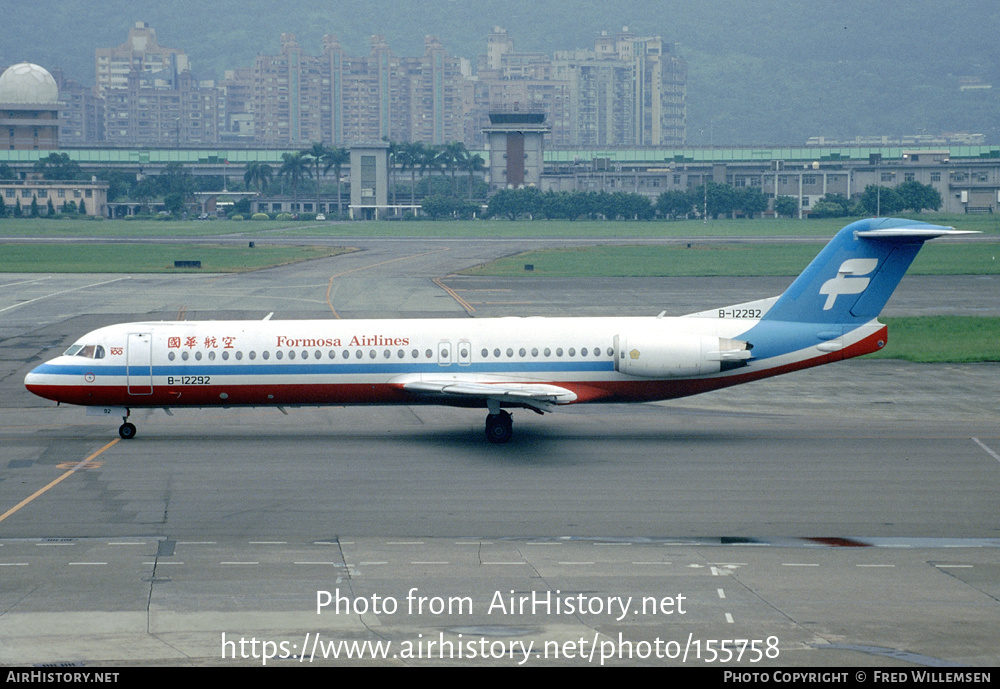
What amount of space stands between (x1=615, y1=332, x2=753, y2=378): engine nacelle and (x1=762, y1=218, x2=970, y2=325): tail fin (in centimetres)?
259

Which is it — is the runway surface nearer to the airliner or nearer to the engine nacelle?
the airliner

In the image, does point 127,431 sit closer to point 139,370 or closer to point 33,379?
point 139,370

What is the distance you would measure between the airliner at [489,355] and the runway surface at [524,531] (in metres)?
1.45

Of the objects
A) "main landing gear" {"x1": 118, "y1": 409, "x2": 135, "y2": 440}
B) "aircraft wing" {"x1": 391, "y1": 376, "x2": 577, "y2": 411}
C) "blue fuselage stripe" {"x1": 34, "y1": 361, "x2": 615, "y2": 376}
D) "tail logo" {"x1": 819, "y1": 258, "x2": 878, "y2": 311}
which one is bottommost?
"main landing gear" {"x1": 118, "y1": 409, "x2": 135, "y2": 440}

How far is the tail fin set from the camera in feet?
110

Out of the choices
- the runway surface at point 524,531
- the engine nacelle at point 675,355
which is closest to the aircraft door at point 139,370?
the runway surface at point 524,531

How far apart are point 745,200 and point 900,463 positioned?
572ft

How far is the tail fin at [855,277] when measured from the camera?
110 ft

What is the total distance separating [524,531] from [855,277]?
50.0 feet

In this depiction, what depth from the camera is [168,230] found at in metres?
164

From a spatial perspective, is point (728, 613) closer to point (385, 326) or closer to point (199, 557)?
point (199, 557)

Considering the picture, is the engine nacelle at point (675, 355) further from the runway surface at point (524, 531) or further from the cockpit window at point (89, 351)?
the cockpit window at point (89, 351)

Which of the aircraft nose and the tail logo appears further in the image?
the tail logo

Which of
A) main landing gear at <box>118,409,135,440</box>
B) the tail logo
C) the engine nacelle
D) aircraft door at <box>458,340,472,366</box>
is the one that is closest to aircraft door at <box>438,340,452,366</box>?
aircraft door at <box>458,340,472,366</box>
